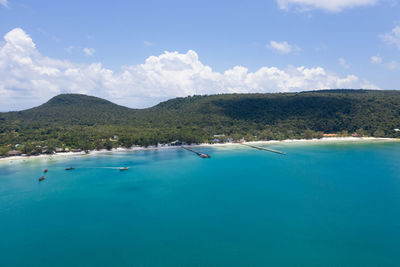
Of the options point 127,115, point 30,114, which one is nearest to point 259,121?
point 127,115

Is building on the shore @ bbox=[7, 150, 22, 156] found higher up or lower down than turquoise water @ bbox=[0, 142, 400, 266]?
higher up

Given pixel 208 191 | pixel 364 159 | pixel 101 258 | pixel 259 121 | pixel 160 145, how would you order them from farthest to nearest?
pixel 259 121 < pixel 160 145 < pixel 364 159 < pixel 208 191 < pixel 101 258

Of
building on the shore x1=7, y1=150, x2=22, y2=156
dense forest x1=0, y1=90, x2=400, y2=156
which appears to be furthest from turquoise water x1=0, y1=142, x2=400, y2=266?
dense forest x1=0, y1=90, x2=400, y2=156

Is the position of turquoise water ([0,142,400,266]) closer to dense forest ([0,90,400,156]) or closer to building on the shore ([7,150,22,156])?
building on the shore ([7,150,22,156])

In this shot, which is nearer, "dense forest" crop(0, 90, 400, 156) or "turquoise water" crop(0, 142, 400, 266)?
"turquoise water" crop(0, 142, 400, 266)

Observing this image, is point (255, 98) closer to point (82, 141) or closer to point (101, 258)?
point (82, 141)

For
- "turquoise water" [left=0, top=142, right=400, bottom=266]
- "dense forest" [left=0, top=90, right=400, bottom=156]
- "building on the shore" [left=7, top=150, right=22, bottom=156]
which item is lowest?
"turquoise water" [left=0, top=142, right=400, bottom=266]
